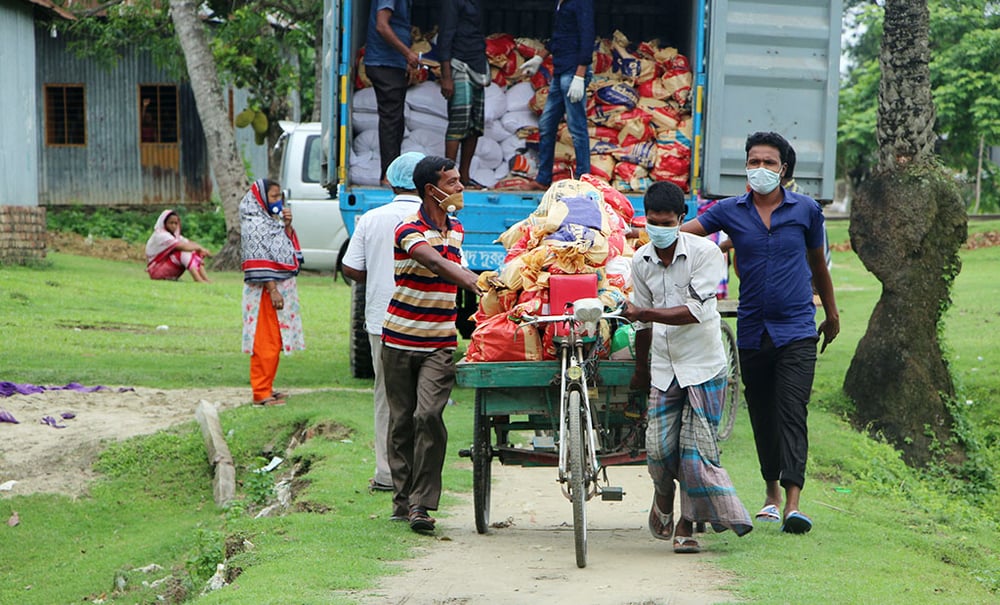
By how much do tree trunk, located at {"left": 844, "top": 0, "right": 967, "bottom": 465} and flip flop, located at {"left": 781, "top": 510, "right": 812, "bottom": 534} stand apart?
5.12 m

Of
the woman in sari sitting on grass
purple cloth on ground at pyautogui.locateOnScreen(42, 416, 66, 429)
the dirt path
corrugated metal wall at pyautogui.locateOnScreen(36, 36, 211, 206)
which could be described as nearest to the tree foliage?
corrugated metal wall at pyautogui.locateOnScreen(36, 36, 211, 206)

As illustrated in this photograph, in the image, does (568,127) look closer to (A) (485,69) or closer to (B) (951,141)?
(A) (485,69)

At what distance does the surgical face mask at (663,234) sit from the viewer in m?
6.07

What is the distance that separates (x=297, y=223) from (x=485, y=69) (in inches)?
371

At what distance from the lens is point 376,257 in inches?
295

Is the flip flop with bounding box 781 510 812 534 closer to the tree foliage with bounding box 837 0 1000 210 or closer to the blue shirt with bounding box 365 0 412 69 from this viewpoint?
the blue shirt with bounding box 365 0 412 69

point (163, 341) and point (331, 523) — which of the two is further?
point (163, 341)

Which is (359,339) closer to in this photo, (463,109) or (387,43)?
(463,109)

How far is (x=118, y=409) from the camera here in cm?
1103

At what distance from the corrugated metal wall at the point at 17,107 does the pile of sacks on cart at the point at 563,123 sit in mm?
12451

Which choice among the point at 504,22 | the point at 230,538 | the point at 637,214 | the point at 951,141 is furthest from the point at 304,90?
the point at 230,538

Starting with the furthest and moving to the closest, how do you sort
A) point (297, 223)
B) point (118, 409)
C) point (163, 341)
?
1. point (297, 223)
2. point (163, 341)
3. point (118, 409)

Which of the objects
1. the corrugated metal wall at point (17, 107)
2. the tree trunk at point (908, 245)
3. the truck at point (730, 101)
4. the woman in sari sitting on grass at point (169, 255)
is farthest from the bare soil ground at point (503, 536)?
the corrugated metal wall at point (17, 107)

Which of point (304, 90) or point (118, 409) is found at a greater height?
point (304, 90)
